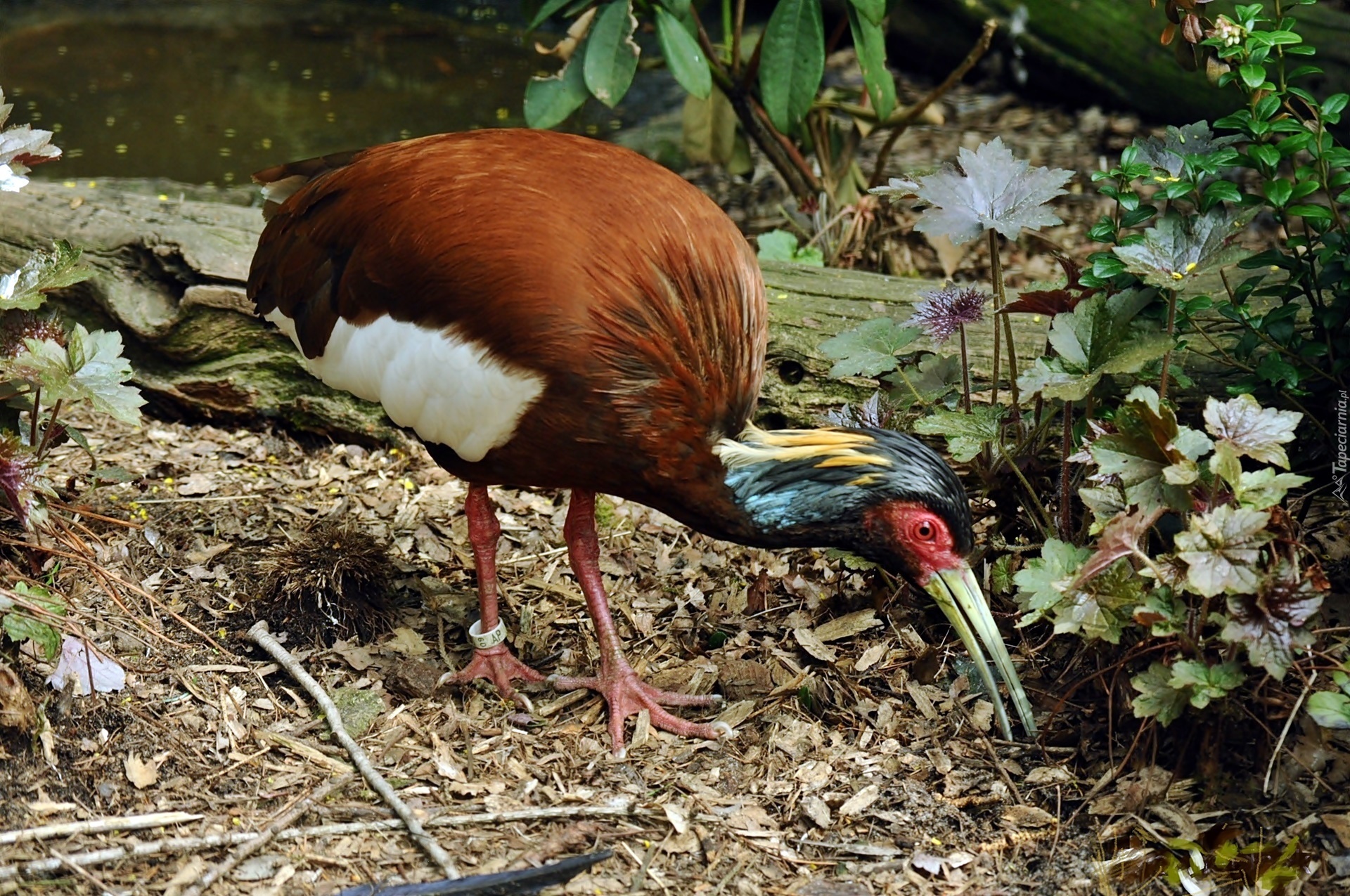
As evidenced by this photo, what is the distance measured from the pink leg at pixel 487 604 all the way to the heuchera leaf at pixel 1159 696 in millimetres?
1698

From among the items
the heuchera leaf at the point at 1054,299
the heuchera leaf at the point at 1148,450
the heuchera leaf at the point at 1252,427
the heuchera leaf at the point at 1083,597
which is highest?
the heuchera leaf at the point at 1054,299

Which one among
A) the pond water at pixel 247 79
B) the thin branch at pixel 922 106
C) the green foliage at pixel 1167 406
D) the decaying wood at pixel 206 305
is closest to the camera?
the green foliage at pixel 1167 406

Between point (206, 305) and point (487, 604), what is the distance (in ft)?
5.65

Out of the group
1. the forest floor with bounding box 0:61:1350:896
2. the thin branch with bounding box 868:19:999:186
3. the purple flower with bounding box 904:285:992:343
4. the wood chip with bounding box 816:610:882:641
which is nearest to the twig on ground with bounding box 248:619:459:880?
the forest floor with bounding box 0:61:1350:896

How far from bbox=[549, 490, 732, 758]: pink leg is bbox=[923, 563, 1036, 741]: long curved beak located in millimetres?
727

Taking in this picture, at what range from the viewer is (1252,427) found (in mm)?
2914

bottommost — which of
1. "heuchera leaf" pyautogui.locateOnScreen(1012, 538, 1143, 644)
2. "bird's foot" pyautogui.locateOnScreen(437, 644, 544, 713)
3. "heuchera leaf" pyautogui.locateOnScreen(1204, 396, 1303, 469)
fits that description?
"bird's foot" pyautogui.locateOnScreen(437, 644, 544, 713)

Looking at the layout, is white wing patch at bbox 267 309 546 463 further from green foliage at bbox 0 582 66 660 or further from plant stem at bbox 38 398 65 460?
green foliage at bbox 0 582 66 660

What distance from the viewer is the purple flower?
11.5 ft

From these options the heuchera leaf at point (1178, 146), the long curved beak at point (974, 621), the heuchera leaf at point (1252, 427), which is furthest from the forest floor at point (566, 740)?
the heuchera leaf at point (1178, 146)

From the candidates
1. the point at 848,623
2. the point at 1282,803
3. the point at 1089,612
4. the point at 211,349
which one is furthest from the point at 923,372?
the point at 211,349

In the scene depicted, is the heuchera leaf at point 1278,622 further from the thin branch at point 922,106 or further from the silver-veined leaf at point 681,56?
the thin branch at point 922,106

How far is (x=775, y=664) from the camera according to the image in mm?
3863

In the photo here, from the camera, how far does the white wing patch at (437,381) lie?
331 centimetres
